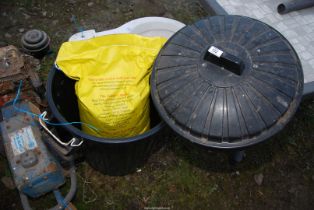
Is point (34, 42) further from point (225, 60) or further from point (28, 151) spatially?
point (225, 60)

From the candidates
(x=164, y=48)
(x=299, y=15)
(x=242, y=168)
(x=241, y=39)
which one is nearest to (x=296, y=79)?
(x=241, y=39)

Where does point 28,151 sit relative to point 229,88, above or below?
below

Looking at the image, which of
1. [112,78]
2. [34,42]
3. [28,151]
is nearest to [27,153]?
[28,151]

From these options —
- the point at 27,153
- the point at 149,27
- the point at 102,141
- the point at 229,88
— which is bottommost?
the point at 27,153

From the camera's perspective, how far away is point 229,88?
132cm

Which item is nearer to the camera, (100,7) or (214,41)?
(214,41)

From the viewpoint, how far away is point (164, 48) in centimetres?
152

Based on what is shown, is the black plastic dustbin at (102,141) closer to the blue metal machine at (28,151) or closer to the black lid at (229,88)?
the blue metal machine at (28,151)

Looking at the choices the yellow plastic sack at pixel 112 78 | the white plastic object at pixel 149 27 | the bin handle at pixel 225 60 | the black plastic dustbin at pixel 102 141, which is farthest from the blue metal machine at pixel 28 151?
the bin handle at pixel 225 60

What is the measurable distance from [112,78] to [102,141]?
292 mm

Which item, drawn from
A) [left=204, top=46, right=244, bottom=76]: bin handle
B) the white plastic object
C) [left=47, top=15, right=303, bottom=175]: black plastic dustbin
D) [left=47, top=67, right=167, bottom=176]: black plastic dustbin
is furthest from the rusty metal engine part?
[left=204, top=46, right=244, bottom=76]: bin handle

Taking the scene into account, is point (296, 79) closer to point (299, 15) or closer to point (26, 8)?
point (299, 15)

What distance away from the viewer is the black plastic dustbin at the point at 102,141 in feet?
5.10

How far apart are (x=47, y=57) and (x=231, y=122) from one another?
171cm
